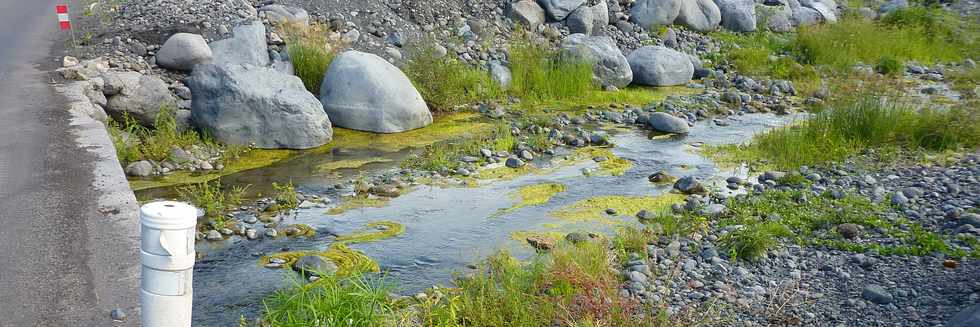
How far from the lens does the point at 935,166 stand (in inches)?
325

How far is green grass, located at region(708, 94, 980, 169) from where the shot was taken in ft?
28.9

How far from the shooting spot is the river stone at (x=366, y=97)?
9938mm

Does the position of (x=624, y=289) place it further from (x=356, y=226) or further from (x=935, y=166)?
(x=935, y=166)

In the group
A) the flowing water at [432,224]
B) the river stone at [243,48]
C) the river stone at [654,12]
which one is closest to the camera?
the flowing water at [432,224]

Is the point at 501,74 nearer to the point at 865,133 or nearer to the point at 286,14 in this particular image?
the point at 286,14

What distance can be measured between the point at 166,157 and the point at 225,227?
217 centimetres

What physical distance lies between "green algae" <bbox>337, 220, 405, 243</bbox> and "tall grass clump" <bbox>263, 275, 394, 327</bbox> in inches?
70.1

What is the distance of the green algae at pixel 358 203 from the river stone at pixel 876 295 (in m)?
4.01

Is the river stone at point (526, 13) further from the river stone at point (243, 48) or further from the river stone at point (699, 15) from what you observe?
the river stone at point (243, 48)

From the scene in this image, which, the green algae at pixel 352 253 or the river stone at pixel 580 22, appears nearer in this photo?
the green algae at pixel 352 253

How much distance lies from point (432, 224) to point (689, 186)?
8.29 ft

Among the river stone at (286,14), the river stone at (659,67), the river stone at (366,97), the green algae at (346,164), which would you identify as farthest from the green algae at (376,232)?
the river stone at (659,67)

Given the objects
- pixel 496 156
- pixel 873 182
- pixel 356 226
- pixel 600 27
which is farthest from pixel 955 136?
pixel 600 27

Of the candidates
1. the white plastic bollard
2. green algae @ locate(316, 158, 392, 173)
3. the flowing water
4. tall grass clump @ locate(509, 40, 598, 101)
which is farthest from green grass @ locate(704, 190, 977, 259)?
tall grass clump @ locate(509, 40, 598, 101)
